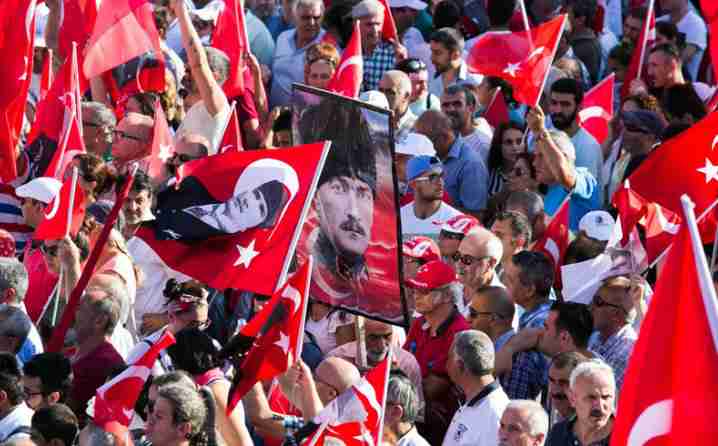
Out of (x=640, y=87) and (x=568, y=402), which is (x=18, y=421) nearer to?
(x=568, y=402)

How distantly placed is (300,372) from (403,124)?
382 centimetres

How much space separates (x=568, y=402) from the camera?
27.4 feet

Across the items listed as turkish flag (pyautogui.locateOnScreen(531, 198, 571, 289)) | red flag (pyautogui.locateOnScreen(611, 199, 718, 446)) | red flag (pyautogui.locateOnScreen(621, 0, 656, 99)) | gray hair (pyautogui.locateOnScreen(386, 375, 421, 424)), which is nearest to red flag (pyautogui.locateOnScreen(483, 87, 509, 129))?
red flag (pyautogui.locateOnScreen(621, 0, 656, 99))

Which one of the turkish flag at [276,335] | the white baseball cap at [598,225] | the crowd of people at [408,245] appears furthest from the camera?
the white baseball cap at [598,225]

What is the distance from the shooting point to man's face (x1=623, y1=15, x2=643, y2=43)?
14039 mm

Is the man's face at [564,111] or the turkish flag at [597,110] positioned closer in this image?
the man's face at [564,111]

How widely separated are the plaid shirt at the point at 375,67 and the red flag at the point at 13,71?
104 inches

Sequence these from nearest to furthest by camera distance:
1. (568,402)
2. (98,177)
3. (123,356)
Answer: (568,402)
(123,356)
(98,177)

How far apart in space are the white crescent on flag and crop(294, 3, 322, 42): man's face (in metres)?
8.15

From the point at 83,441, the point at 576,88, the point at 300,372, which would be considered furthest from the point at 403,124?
the point at 83,441

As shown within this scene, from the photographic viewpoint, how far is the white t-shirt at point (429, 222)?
10.9 metres

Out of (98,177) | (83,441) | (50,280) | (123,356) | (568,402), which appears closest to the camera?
(83,441)

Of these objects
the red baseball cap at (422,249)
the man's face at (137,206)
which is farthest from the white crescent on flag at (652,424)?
the man's face at (137,206)

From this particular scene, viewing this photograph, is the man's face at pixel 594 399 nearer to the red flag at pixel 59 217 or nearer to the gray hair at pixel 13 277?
the gray hair at pixel 13 277
